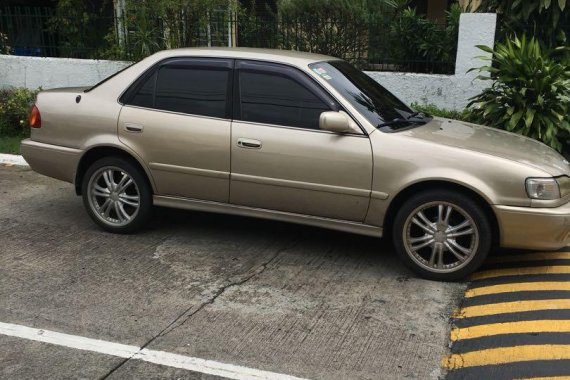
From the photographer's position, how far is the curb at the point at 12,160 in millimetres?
8211

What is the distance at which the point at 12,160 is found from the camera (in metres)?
8.30

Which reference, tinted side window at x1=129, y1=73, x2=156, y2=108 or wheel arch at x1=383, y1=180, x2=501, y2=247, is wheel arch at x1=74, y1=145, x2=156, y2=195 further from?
wheel arch at x1=383, y1=180, x2=501, y2=247

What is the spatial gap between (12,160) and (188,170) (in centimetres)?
433

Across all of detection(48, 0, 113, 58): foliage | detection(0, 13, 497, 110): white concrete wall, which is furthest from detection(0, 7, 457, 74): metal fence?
detection(0, 13, 497, 110): white concrete wall

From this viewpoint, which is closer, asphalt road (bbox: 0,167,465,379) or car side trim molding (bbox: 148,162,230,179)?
asphalt road (bbox: 0,167,465,379)

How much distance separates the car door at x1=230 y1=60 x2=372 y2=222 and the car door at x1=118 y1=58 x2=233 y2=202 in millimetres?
130

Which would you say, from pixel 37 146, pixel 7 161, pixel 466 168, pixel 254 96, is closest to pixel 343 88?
pixel 254 96

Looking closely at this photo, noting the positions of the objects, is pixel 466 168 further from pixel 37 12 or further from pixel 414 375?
pixel 37 12

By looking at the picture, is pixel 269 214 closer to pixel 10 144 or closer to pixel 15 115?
pixel 10 144

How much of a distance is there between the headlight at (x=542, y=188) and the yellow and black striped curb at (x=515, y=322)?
0.73 metres

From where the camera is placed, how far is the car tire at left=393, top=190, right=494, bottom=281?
175 inches

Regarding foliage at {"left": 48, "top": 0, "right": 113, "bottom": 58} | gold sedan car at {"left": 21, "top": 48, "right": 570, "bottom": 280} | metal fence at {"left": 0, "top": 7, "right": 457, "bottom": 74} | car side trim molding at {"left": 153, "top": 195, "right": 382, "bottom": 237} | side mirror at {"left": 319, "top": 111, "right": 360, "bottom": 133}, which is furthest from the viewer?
foliage at {"left": 48, "top": 0, "right": 113, "bottom": 58}

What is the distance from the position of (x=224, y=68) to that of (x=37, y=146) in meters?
1.99

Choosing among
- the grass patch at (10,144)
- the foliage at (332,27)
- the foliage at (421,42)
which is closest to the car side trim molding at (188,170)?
the grass patch at (10,144)
